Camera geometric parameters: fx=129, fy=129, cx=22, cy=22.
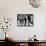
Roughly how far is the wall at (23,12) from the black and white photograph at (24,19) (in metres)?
0.11

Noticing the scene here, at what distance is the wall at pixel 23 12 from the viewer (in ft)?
15.0

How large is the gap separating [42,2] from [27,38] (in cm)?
140

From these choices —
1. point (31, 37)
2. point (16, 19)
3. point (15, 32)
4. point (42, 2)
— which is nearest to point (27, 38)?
point (31, 37)

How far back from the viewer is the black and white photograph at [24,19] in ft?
15.2

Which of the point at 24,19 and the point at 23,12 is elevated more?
the point at 23,12

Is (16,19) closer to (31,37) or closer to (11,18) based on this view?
(11,18)

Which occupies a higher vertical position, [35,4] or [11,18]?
[35,4]

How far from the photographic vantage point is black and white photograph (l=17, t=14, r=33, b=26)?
463cm

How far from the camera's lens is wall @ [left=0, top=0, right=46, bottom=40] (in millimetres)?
4570

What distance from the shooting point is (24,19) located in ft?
15.3

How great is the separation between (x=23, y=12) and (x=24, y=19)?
0.26m

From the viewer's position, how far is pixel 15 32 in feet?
15.2

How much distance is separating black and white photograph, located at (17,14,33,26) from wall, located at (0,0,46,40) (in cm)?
11

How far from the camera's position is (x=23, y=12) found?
4660 millimetres
